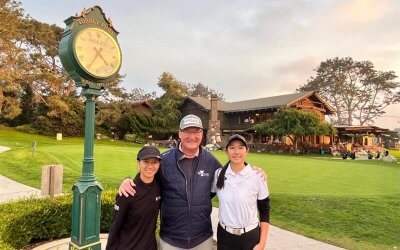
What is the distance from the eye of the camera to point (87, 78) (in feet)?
13.3

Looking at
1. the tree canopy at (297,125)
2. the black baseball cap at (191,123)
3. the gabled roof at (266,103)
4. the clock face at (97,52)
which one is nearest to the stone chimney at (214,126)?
the gabled roof at (266,103)

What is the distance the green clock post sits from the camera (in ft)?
12.8

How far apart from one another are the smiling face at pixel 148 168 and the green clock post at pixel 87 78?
1450 mm

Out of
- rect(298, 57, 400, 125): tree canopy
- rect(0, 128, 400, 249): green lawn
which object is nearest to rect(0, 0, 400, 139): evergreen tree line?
rect(298, 57, 400, 125): tree canopy

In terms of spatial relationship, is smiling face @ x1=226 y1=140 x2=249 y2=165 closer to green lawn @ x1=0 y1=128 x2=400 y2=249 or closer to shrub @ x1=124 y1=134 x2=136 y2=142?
green lawn @ x1=0 y1=128 x2=400 y2=249

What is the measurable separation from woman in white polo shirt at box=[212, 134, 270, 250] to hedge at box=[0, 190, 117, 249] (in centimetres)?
306

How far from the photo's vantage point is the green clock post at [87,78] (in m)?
3.90

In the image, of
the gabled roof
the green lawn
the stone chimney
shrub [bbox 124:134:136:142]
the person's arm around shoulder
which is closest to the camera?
the person's arm around shoulder

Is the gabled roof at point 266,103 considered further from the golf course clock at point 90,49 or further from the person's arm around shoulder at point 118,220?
the person's arm around shoulder at point 118,220

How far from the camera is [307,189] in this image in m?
9.24

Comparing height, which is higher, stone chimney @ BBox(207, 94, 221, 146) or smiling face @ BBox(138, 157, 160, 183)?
stone chimney @ BBox(207, 94, 221, 146)

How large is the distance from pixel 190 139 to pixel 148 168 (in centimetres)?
48

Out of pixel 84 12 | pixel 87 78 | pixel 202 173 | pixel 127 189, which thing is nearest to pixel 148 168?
pixel 127 189

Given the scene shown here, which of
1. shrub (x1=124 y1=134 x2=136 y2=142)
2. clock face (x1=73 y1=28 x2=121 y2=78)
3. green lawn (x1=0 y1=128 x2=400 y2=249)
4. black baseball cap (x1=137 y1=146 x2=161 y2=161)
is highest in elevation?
clock face (x1=73 y1=28 x2=121 y2=78)
